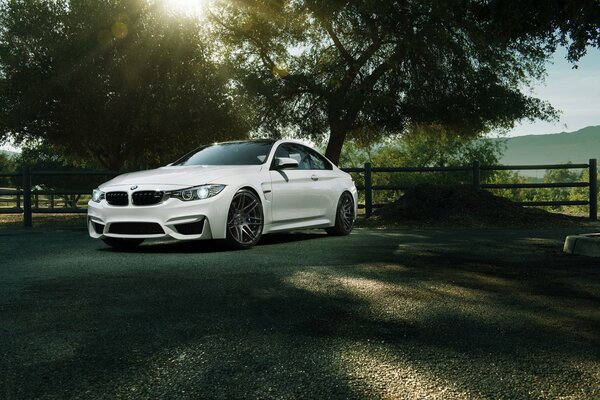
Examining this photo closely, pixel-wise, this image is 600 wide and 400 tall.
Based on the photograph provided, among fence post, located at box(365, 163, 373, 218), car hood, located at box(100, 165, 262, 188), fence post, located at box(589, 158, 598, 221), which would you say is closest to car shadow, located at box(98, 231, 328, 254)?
car hood, located at box(100, 165, 262, 188)

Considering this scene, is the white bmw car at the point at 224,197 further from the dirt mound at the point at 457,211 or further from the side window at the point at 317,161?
the dirt mound at the point at 457,211

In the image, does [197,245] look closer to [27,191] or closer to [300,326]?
[300,326]

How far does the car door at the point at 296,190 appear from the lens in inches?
415

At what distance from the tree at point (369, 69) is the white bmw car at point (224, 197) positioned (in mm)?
10633

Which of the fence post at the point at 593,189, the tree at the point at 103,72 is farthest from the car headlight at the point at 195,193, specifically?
the tree at the point at 103,72

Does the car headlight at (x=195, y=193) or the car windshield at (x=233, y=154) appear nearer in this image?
the car headlight at (x=195, y=193)

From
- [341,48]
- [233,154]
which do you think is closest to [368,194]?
[233,154]

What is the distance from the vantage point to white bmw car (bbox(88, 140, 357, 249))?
9.26 m

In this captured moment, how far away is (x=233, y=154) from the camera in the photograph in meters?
10.9

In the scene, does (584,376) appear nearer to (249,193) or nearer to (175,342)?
(175,342)

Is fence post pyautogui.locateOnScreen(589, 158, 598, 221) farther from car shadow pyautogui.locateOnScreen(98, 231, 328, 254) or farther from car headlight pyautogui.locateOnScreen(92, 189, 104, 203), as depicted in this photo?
car headlight pyautogui.locateOnScreen(92, 189, 104, 203)

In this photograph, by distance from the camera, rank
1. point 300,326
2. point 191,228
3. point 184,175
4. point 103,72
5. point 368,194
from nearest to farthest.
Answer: point 300,326 → point 191,228 → point 184,175 → point 368,194 → point 103,72

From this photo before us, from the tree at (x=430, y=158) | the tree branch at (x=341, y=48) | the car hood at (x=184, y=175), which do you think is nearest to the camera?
the car hood at (x=184, y=175)

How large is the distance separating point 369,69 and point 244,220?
693 inches
